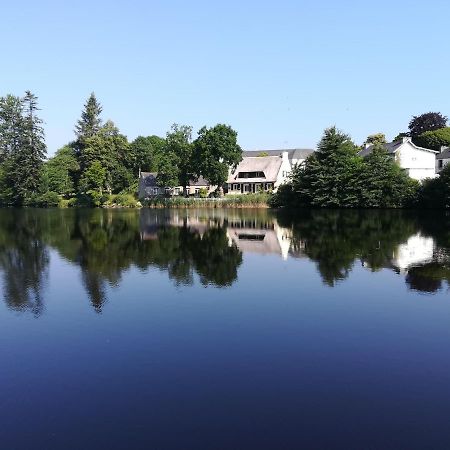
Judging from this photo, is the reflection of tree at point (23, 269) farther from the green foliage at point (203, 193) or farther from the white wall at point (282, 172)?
the white wall at point (282, 172)

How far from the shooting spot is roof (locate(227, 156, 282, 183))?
88.6 meters

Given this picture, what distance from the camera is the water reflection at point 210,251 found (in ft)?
63.5

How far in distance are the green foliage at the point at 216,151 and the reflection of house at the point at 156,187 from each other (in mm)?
12619

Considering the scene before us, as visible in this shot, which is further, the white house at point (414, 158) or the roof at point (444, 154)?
the roof at point (444, 154)

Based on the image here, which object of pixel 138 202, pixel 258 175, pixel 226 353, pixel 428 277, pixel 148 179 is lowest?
pixel 226 353

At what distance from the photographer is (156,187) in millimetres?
94688

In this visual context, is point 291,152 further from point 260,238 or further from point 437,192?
point 260,238

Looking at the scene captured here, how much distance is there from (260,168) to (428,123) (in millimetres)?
34645

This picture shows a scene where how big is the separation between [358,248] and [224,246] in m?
8.14

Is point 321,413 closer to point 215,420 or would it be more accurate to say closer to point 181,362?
point 215,420

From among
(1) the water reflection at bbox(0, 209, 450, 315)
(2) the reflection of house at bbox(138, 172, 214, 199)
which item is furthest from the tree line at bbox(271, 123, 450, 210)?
(2) the reflection of house at bbox(138, 172, 214, 199)

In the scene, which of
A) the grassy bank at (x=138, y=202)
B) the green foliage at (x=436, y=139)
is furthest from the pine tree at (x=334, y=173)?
the green foliage at (x=436, y=139)

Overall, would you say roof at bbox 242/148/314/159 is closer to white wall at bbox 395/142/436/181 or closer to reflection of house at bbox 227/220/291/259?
white wall at bbox 395/142/436/181

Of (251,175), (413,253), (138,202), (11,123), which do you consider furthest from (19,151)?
(413,253)
